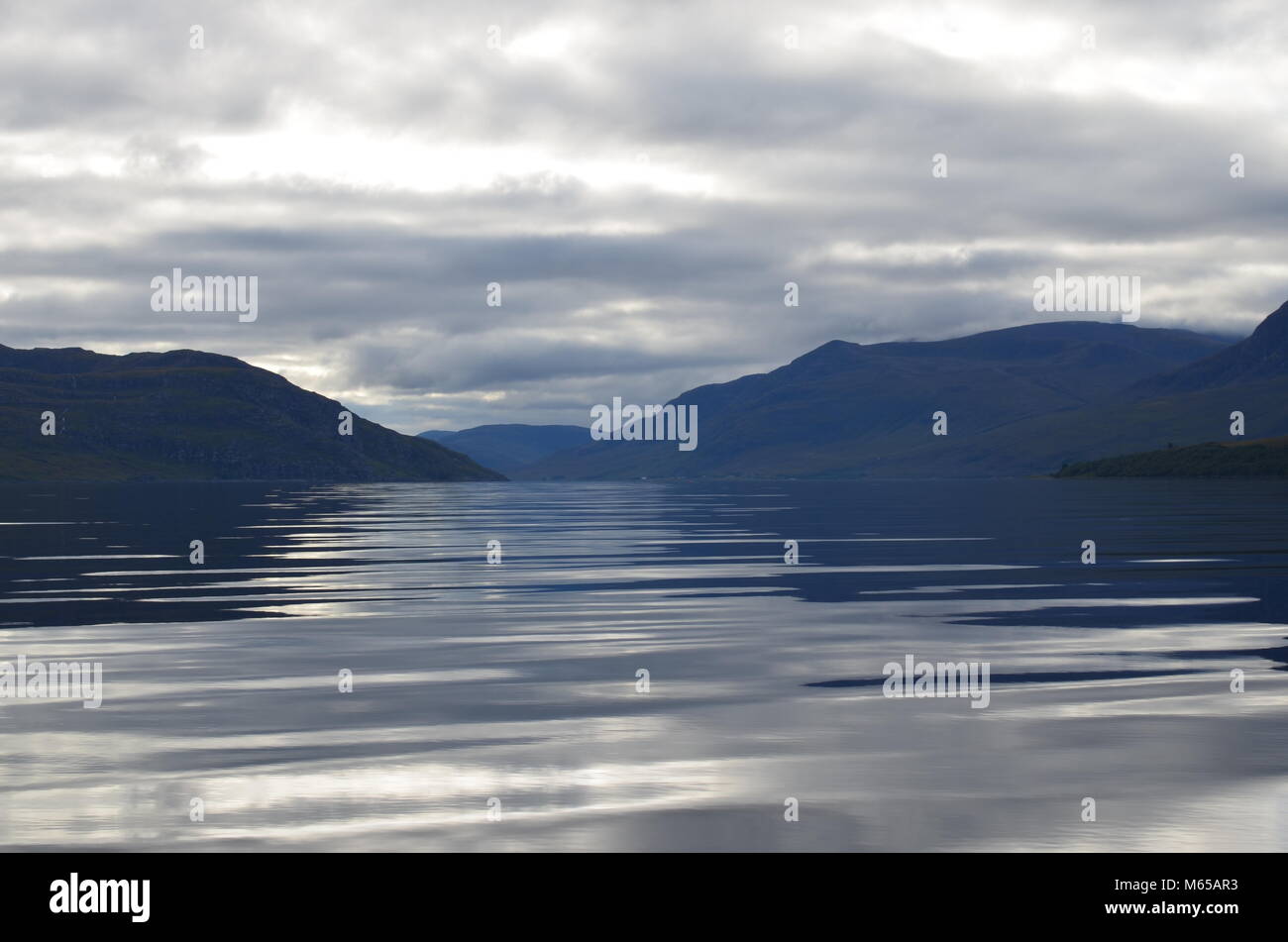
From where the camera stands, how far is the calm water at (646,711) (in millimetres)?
16156

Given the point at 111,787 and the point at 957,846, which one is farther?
the point at 111,787

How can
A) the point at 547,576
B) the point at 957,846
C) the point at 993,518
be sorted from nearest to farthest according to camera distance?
the point at 957,846, the point at 547,576, the point at 993,518

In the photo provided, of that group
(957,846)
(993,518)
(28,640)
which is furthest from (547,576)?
(993,518)

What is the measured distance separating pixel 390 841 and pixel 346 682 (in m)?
11.3

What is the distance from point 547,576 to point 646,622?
15.3 m

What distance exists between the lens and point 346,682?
86.1ft

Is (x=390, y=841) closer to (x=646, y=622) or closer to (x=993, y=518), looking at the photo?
(x=646, y=622)

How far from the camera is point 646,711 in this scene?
76.7 ft

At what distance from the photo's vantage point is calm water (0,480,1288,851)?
16.2 m
